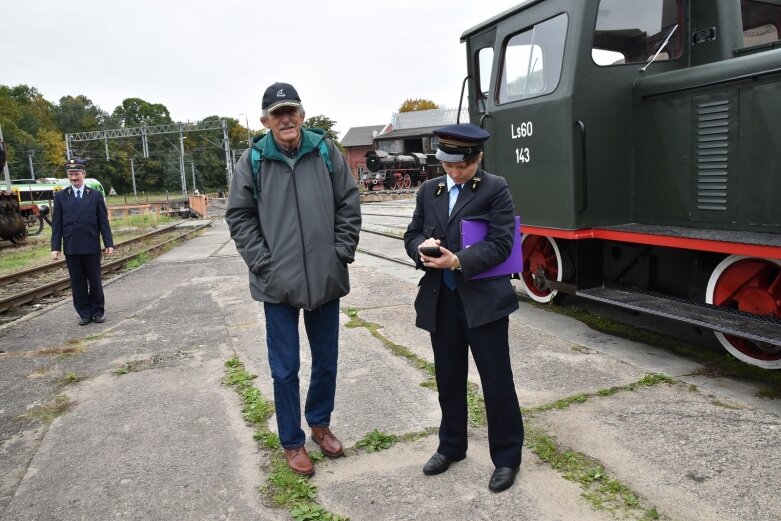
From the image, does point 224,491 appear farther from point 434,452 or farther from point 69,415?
point 69,415

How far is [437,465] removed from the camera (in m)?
2.87

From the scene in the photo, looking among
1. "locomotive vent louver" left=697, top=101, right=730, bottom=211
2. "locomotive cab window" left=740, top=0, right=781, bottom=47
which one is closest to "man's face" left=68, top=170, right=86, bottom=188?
"locomotive vent louver" left=697, top=101, right=730, bottom=211

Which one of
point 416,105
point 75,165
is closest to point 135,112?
point 416,105

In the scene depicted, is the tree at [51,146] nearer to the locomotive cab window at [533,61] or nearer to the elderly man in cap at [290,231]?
the locomotive cab window at [533,61]

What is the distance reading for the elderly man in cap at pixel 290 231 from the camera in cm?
289

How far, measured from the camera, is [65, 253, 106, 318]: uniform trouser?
265 inches

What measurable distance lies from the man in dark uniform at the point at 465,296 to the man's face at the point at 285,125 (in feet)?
2.41

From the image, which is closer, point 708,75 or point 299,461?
point 299,461

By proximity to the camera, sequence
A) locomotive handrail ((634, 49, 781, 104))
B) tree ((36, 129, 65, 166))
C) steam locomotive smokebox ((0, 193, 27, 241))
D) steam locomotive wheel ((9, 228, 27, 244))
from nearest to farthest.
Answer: locomotive handrail ((634, 49, 781, 104)) < steam locomotive smokebox ((0, 193, 27, 241)) < steam locomotive wheel ((9, 228, 27, 244)) < tree ((36, 129, 65, 166))

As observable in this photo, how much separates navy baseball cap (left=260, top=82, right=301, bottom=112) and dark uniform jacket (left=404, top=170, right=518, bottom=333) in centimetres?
85

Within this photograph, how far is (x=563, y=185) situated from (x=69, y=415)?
4359 millimetres

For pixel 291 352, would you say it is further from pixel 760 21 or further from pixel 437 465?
pixel 760 21

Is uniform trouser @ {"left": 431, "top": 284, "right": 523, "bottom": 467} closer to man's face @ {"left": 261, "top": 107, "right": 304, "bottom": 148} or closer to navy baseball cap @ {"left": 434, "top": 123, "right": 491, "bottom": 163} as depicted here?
navy baseball cap @ {"left": 434, "top": 123, "right": 491, "bottom": 163}

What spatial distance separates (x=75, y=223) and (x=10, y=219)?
46.0ft
